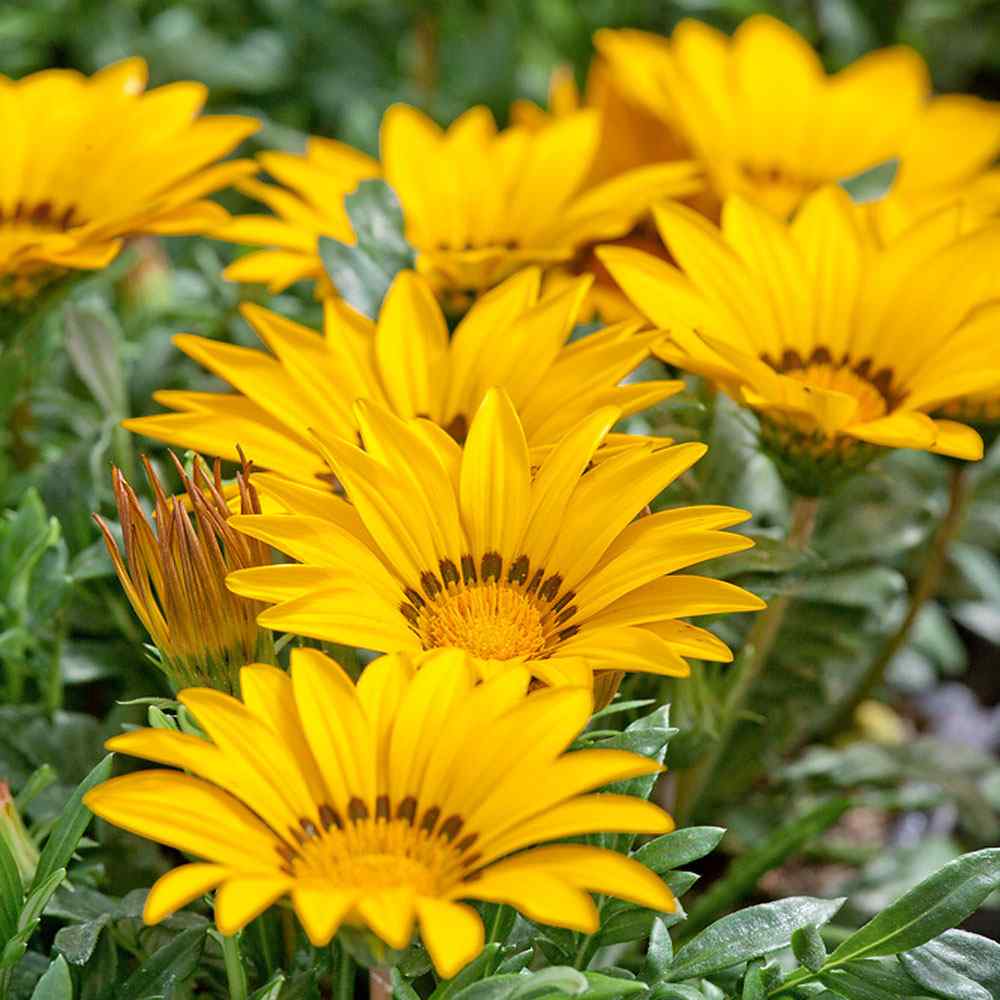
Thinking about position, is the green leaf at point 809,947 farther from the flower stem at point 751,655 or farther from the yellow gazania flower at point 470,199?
the yellow gazania flower at point 470,199

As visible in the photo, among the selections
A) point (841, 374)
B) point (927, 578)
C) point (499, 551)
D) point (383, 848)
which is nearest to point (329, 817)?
point (383, 848)

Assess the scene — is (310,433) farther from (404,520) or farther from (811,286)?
(811,286)

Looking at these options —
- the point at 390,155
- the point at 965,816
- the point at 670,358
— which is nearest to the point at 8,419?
the point at 390,155

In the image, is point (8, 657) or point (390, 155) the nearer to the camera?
point (8, 657)

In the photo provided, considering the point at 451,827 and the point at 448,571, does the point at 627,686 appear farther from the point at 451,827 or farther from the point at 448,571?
the point at 451,827

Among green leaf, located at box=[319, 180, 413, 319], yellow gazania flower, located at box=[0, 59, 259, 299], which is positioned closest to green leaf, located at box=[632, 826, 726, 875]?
green leaf, located at box=[319, 180, 413, 319]
